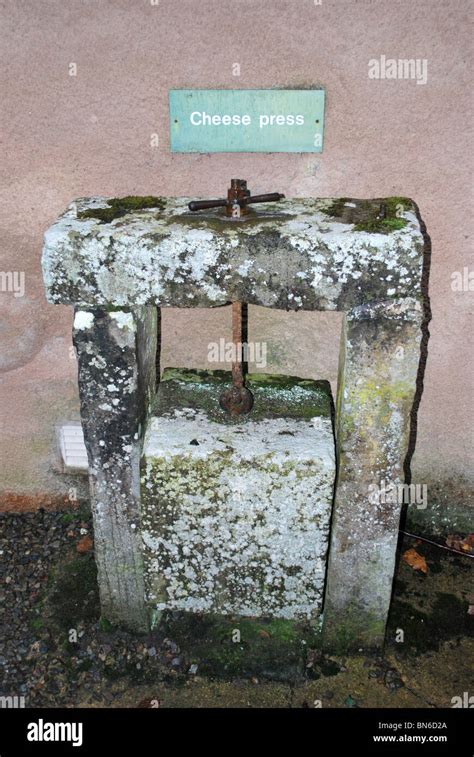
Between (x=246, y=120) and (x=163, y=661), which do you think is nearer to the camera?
(x=246, y=120)

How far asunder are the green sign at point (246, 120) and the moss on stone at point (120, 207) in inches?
17.2

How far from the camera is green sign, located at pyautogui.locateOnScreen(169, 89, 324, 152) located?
3.22 m

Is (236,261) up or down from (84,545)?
up

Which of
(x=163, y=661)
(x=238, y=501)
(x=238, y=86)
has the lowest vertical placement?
(x=163, y=661)

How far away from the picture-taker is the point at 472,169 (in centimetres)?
336

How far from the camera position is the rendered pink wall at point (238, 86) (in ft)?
10.3

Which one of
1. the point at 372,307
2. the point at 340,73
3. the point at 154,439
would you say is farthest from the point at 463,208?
the point at 154,439

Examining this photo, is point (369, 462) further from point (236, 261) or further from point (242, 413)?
point (236, 261)

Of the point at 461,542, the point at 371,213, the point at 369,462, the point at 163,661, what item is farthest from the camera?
the point at 461,542

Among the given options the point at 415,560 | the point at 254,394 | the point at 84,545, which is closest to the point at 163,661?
the point at 84,545

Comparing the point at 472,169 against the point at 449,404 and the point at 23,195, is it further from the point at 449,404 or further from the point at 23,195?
the point at 23,195

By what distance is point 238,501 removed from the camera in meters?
3.01

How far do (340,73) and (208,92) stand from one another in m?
0.62

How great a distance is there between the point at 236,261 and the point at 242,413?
82 centimetres
